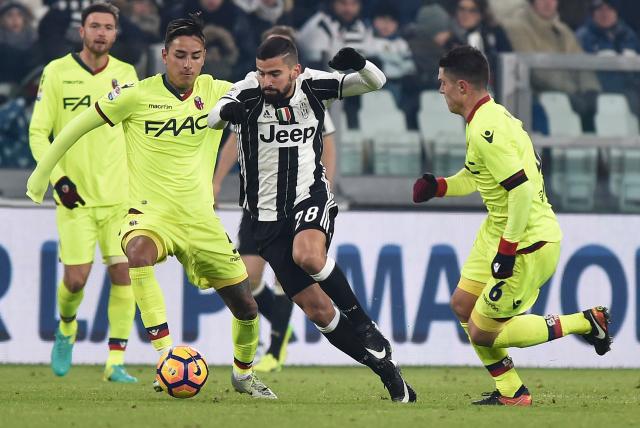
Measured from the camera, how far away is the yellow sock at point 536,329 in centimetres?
808

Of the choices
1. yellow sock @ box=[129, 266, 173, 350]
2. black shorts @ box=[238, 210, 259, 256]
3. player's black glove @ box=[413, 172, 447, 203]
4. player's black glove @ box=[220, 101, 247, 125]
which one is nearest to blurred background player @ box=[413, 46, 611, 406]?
player's black glove @ box=[413, 172, 447, 203]

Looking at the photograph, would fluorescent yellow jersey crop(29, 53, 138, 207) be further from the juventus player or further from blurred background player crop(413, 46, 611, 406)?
blurred background player crop(413, 46, 611, 406)

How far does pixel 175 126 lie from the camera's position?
866 cm

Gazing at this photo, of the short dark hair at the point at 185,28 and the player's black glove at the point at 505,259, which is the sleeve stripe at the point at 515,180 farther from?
the short dark hair at the point at 185,28

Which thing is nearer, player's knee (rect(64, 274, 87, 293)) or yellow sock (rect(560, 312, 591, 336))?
yellow sock (rect(560, 312, 591, 336))

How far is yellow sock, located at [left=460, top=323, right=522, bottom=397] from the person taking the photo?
8.12 meters

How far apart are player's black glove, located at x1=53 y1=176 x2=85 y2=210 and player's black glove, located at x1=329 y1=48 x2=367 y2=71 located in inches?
118

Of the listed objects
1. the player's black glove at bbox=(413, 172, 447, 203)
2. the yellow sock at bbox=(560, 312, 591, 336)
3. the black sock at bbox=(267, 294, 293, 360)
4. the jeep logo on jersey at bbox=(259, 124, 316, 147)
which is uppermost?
the jeep logo on jersey at bbox=(259, 124, 316, 147)

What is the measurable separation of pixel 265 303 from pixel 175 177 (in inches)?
115

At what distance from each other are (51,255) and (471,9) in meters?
5.24

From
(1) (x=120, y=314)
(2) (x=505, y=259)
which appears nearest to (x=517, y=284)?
(2) (x=505, y=259)

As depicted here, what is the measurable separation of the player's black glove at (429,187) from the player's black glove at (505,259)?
0.85 meters

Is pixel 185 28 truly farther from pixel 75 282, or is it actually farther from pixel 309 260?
pixel 75 282

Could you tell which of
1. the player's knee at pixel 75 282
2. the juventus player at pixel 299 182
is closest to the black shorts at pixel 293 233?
the juventus player at pixel 299 182
